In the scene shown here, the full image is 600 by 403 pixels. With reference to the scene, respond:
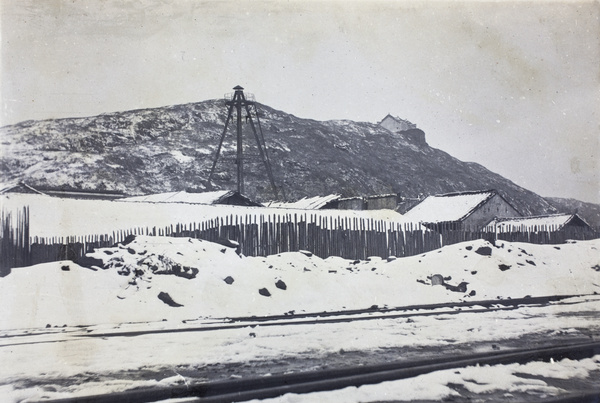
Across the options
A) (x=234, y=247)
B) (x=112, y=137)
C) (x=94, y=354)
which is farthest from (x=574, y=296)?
(x=112, y=137)

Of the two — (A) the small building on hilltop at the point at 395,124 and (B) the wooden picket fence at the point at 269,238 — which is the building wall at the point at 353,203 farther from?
(A) the small building on hilltop at the point at 395,124

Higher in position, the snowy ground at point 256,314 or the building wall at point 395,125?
the building wall at point 395,125

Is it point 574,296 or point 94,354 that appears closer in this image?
point 94,354

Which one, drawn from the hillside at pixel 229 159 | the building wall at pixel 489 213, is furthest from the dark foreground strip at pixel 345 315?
the hillside at pixel 229 159

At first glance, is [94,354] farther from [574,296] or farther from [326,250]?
[574,296]

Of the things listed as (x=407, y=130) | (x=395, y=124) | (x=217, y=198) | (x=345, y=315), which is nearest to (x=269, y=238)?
(x=345, y=315)

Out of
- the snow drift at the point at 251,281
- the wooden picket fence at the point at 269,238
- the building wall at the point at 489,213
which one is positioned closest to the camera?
the snow drift at the point at 251,281
